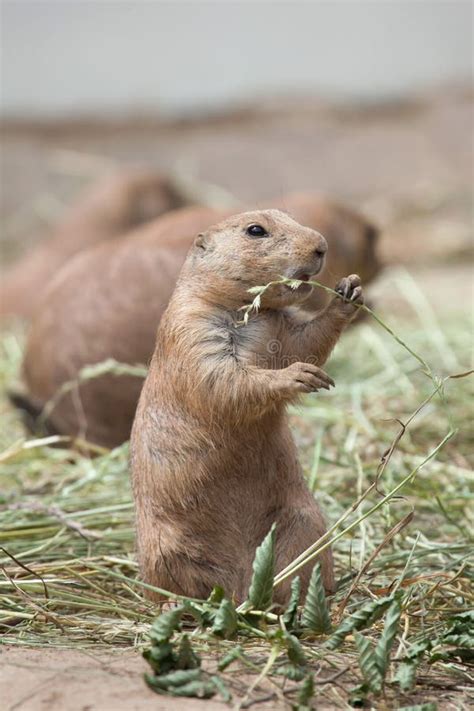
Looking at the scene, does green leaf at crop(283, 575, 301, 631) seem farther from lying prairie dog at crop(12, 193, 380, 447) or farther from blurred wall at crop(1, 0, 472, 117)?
blurred wall at crop(1, 0, 472, 117)

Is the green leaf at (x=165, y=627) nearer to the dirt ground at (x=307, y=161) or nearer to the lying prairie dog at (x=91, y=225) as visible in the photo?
the lying prairie dog at (x=91, y=225)

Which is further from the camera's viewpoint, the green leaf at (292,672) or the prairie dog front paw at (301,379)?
the prairie dog front paw at (301,379)

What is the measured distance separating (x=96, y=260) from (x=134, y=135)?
30.7 feet

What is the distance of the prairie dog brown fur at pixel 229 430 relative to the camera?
13.3ft

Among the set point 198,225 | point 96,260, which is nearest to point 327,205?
point 198,225

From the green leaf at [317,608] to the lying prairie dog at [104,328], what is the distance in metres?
3.41

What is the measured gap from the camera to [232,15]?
17547 mm

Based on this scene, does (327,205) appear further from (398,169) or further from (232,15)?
(232,15)

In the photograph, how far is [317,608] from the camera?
3.60 metres

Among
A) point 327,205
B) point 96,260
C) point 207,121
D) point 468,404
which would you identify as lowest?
point 468,404

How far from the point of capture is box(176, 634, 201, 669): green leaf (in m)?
3.41

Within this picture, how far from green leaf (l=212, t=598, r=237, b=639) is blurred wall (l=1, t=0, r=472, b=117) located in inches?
565

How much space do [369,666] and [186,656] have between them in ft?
1.71

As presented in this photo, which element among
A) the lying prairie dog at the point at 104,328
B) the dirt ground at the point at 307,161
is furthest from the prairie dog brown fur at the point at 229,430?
the dirt ground at the point at 307,161
